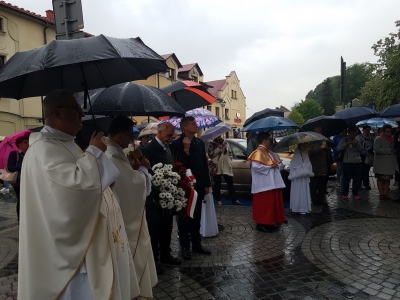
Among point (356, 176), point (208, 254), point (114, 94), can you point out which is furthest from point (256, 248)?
point (356, 176)

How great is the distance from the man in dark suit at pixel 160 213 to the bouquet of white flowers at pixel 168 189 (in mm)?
→ 166

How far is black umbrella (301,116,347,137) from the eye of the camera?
859 cm

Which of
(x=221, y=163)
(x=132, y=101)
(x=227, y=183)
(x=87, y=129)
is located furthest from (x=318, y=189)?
(x=87, y=129)


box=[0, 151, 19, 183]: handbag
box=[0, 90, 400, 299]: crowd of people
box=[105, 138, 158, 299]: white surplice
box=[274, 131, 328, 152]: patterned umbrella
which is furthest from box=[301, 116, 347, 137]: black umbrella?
box=[0, 151, 19, 183]: handbag

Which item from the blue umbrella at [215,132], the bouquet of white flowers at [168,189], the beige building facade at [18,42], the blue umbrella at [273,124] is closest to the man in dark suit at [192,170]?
the bouquet of white flowers at [168,189]

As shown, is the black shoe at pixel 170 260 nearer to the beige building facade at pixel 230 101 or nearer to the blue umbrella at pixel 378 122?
the blue umbrella at pixel 378 122

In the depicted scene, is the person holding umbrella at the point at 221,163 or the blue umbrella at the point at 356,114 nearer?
the person holding umbrella at the point at 221,163

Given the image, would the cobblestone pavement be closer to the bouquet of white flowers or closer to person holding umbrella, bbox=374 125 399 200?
the bouquet of white flowers

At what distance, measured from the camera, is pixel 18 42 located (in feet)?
62.7

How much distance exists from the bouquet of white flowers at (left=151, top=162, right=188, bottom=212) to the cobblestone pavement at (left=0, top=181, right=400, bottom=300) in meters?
0.94

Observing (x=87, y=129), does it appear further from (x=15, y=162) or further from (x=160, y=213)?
(x=15, y=162)

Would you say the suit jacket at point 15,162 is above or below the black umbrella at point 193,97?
below

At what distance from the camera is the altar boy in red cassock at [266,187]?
19.8 ft

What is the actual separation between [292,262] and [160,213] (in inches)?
76.2
